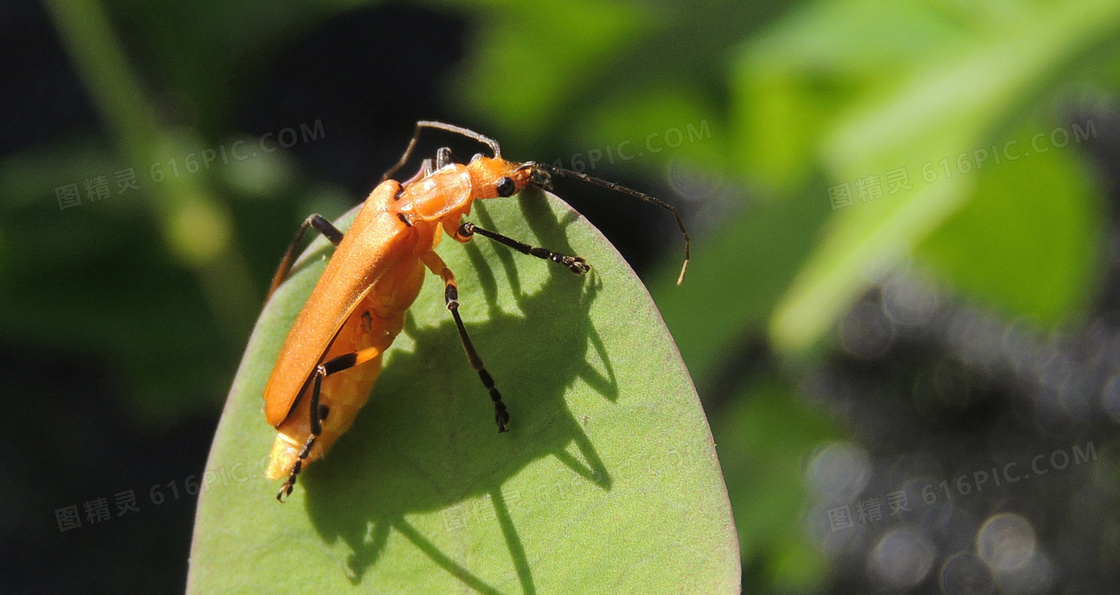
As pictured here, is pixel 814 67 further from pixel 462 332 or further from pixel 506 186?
pixel 462 332

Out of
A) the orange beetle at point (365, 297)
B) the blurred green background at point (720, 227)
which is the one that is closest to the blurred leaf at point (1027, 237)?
the blurred green background at point (720, 227)

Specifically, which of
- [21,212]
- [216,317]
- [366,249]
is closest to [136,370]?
[216,317]

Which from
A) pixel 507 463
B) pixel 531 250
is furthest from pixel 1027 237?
pixel 507 463

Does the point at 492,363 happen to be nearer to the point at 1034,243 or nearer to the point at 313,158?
the point at 1034,243

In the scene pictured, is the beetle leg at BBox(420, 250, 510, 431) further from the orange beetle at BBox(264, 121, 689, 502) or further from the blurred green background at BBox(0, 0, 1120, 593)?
the blurred green background at BBox(0, 0, 1120, 593)

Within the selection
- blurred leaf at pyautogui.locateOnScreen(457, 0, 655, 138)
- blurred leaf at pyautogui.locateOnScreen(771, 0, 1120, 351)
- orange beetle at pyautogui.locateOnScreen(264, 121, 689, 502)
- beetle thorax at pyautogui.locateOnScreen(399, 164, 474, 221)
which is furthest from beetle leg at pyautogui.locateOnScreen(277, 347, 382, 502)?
blurred leaf at pyautogui.locateOnScreen(457, 0, 655, 138)

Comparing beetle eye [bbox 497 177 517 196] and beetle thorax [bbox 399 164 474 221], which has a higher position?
beetle eye [bbox 497 177 517 196]

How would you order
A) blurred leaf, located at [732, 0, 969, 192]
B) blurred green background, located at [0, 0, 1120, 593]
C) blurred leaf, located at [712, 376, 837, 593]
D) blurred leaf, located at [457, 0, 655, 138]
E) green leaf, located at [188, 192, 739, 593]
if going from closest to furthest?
1. green leaf, located at [188, 192, 739, 593]
2. blurred green background, located at [0, 0, 1120, 593]
3. blurred leaf, located at [732, 0, 969, 192]
4. blurred leaf, located at [712, 376, 837, 593]
5. blurred leaf, located at [457, 0, 655, 138]
